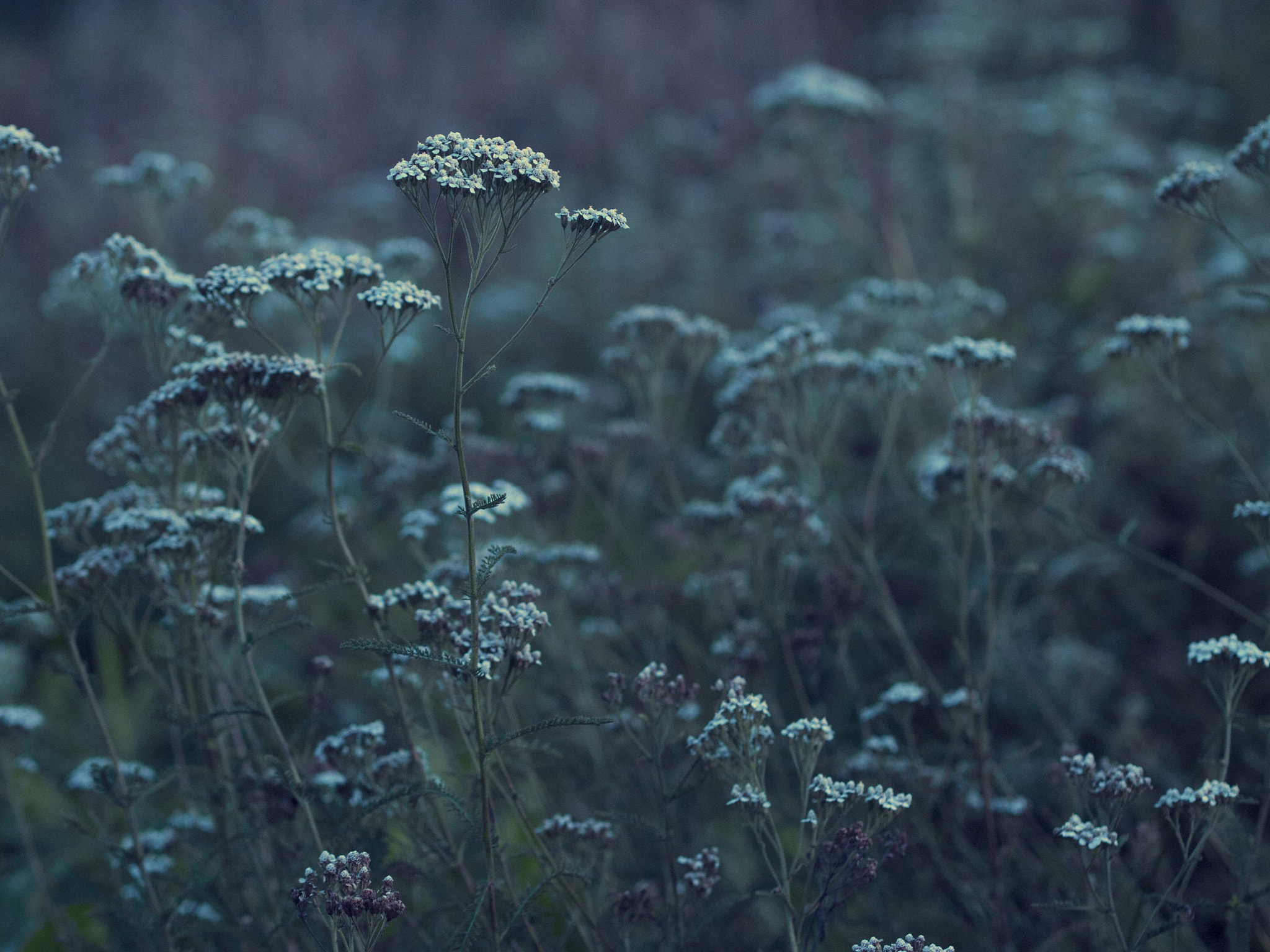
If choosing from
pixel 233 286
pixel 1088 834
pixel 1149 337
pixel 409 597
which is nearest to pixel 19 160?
pixel 233 286

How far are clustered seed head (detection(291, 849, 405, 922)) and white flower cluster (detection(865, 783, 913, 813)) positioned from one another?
3.95 feet

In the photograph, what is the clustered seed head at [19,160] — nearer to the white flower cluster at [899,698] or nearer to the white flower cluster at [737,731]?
the white flower cluster at [737,731]

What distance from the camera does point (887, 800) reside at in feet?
8.28

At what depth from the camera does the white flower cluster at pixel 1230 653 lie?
8.57 ft

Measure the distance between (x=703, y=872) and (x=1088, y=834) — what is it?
1006 mm

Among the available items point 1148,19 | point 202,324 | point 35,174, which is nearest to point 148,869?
point 202,324

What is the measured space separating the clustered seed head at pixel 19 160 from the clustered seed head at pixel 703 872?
2.83 m

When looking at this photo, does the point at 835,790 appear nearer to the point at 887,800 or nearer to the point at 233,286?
the point at 887,800

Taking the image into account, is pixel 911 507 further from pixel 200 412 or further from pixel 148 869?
pixel 148 869

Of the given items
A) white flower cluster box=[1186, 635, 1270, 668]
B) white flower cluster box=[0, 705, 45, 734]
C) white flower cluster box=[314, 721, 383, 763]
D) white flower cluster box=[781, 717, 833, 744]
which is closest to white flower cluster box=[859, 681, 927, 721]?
white flower cluster box=[781, 717, 833, 744]

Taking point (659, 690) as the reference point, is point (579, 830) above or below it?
below

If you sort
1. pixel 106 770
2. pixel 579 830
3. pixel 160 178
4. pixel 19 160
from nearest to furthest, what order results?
pixel 579 830 → pixel 19 160 → pixel 106 770 → pixel 160 178

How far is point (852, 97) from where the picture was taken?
6.66 meters

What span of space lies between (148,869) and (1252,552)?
5255mm
